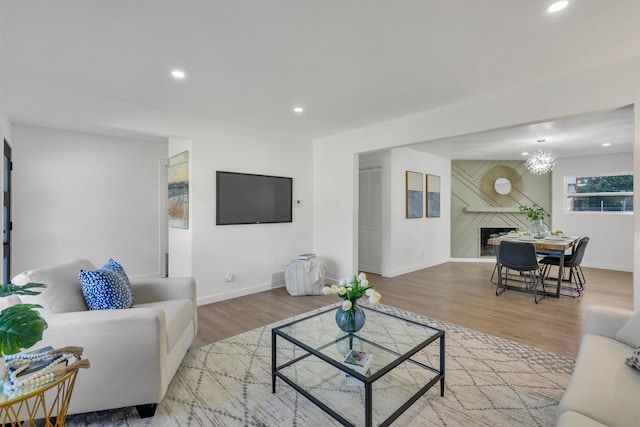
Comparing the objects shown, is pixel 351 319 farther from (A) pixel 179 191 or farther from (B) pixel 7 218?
(B) pixel 7 218

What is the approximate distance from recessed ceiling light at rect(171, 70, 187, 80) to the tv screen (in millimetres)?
1443

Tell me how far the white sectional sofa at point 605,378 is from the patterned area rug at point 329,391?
0.48 metres

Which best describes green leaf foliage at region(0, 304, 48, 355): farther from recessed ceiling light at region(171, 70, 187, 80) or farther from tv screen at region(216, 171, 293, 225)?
tv screen at region(216, 171, 293, 225)

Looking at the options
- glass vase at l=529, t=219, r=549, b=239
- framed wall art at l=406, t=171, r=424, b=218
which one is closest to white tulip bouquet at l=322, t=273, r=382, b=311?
framed wall art at l=406, t=171, r=424, b=218

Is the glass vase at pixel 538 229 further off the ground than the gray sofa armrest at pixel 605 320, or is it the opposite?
the glass vase at pixel 538 229

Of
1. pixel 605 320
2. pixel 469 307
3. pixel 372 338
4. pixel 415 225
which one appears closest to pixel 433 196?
pixel 415 225

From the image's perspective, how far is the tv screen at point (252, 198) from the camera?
403 centimetres

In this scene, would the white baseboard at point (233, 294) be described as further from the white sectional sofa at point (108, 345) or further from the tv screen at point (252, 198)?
the white sectional sofa at point (108, 345)

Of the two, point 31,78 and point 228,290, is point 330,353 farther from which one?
point 31,78

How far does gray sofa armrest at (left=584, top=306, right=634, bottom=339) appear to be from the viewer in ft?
6.07

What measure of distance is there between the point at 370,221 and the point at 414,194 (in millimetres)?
1038

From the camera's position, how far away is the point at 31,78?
2676mm

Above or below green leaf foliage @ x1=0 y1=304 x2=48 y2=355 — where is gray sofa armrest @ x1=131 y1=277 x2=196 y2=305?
below

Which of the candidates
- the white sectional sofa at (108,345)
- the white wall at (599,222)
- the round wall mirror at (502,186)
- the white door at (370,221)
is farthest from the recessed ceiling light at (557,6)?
the white wall at (599,222)
